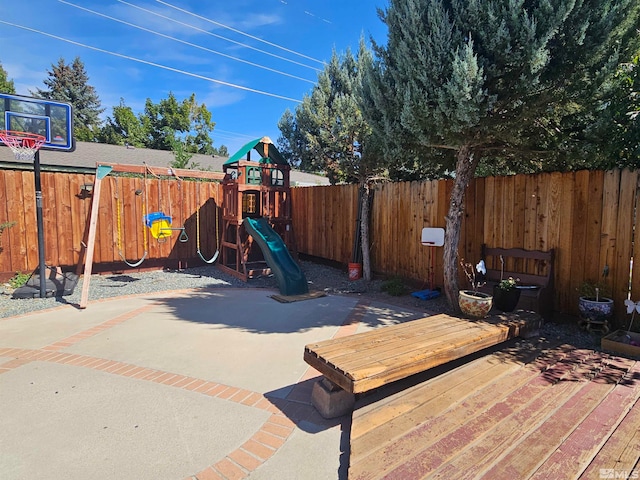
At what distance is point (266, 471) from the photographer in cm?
208

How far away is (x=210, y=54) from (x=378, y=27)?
13396 millimetres

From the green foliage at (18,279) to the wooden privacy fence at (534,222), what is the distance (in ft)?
21.5

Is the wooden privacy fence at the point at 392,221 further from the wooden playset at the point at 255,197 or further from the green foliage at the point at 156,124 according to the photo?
the green foliage at the point at 156,124

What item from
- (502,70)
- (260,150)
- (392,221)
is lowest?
(392,221)

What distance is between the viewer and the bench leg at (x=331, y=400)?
265 centimetres

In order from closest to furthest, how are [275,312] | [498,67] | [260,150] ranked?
[498,67] < [275,312] < [260,150]

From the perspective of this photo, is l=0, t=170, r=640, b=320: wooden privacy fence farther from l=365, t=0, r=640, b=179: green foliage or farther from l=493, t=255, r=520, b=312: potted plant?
l=493, t=255, r=520, b=312: potted plant

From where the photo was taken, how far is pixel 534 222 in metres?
4.96

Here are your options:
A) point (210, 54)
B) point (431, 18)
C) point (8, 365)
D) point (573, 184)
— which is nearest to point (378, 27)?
point (431, 18)

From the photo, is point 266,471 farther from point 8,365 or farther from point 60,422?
point 8,365

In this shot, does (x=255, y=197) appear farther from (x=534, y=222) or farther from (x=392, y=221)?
(x=534, y=222)

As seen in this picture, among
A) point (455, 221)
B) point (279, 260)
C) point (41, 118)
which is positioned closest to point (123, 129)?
point (41, 118)

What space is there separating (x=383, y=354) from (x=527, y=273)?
3.38 metres

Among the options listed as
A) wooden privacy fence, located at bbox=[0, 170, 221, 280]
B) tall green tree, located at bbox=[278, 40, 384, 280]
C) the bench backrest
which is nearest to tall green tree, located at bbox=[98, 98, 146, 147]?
wooden privacy fence, located at bbox=[0, 170, 221, 280]
